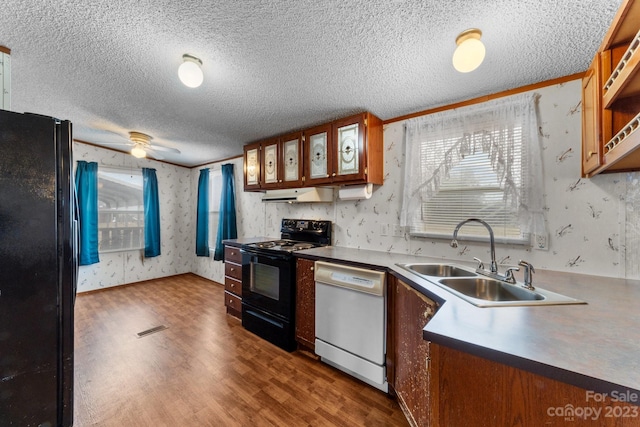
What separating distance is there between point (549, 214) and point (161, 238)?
5.70 metres

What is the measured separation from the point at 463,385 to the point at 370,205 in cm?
190

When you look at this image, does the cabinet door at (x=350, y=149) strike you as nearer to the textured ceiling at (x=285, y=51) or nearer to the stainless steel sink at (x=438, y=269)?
the textured ceiling at (x=285, y=51)

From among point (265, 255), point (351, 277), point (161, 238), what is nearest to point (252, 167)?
point (265, 255)

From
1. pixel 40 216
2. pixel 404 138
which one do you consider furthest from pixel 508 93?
pixel 40 216

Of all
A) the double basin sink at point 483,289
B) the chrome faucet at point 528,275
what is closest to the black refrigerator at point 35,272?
the double basin sink at point 483,289

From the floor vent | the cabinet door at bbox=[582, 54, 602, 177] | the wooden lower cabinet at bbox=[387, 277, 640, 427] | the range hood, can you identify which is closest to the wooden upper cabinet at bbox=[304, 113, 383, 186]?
the range hood

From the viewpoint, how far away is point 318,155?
261 cm

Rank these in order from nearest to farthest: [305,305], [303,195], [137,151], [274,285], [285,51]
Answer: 1. [285,51]
2. [305,305]
3. [274,285]
4. [303,195]
5. [137,151]

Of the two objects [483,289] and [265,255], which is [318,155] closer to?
[265,255]

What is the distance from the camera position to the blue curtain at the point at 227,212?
4098mm

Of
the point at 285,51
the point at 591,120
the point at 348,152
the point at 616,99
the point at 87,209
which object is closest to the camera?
the point at 616,99

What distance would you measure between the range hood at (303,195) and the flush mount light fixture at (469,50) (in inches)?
66.2

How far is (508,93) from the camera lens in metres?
1.85

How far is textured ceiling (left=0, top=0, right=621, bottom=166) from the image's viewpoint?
3.98ft
